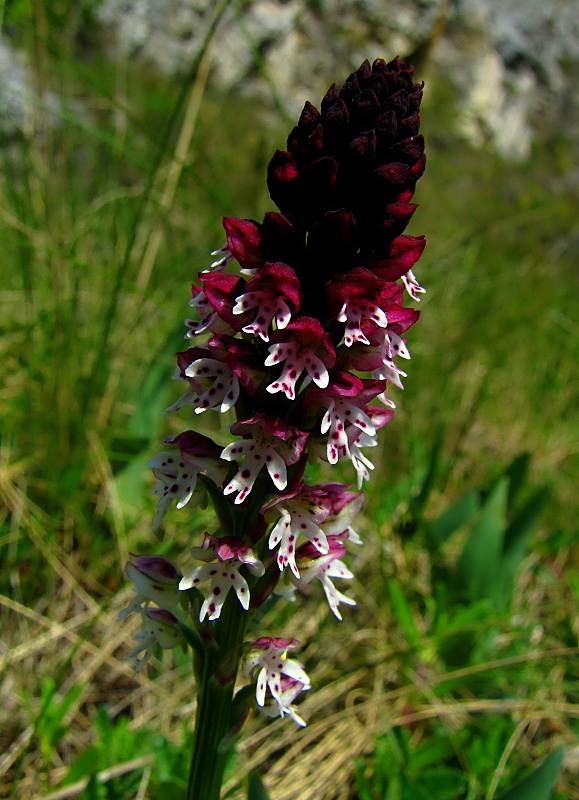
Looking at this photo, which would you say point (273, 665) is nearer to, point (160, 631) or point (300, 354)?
point (160, 631)

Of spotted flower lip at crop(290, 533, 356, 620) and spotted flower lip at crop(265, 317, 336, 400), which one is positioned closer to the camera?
spotted flower lip at crop(265, 317, 336, 400)

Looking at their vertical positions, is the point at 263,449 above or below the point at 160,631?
above

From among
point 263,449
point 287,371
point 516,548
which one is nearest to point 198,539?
point 516,548

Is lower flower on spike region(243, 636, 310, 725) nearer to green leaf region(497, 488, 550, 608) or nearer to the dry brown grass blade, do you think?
the dry brown grass blade

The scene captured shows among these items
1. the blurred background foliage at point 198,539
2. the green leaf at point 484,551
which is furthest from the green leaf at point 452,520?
Result: the green leaf at point 484,551

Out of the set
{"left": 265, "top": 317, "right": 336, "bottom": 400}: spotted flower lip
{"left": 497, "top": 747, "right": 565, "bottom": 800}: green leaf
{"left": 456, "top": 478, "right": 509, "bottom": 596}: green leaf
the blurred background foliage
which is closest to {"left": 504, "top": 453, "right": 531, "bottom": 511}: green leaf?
the blurred background foliage

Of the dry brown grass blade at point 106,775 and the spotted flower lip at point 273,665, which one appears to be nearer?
the spotted flower lip at point 273,665

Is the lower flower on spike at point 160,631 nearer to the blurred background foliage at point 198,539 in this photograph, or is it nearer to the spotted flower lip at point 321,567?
the spotted flower lip at point 321,567
